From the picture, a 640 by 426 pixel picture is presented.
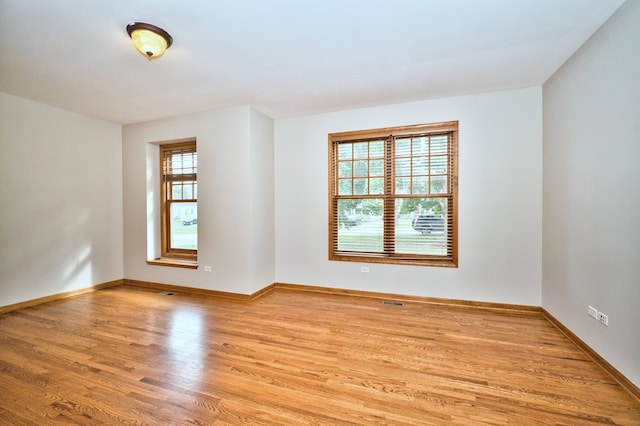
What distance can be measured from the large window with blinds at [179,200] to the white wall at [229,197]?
10.9 inches

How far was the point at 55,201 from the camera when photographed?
3.97 m

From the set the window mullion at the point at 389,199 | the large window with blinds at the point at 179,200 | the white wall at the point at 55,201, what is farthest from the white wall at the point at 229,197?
the window mullion at the point at 389,199

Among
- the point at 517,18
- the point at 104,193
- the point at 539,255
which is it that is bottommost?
the point at 539,255

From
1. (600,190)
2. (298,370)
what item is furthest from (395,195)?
(298,370)

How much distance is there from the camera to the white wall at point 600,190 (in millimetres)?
1933

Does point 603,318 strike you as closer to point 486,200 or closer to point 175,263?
point 486,200

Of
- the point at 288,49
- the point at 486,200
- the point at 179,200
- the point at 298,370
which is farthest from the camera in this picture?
the point at 179,200

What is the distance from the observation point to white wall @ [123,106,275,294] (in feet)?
12.8

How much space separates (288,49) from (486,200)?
117 inches

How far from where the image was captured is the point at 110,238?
4664 millimetres

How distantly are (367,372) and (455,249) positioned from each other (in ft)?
7.32

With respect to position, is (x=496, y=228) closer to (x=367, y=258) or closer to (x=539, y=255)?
(x=539, y=255)

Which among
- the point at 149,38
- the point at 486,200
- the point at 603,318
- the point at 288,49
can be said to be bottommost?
the point at 603,318

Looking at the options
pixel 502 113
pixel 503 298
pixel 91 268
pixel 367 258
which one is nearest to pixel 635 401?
pixel 503 298
